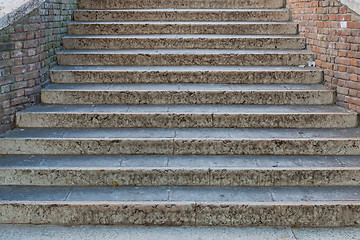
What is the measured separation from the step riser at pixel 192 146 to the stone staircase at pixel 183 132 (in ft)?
0.03

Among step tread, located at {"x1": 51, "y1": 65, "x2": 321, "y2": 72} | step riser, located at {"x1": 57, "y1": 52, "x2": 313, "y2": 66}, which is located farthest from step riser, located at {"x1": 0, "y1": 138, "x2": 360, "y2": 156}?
step riser, located at {"x1": 57, "y1": 52, "x2": 313, "y2": 66}

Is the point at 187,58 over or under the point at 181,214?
over

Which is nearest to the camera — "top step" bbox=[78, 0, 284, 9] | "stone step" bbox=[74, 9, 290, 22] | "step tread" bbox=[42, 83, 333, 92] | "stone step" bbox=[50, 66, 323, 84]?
"step tread" bbox=[42, 83, 333, 92]

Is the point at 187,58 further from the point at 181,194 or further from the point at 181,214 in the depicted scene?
the point at 181,214

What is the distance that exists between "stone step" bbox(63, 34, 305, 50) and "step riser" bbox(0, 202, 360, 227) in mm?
2778

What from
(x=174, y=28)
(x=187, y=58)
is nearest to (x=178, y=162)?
(x=187, y=58)

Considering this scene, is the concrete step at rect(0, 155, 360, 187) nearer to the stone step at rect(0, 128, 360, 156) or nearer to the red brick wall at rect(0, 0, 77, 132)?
the stone step at rect(0, 128, 360, 156)

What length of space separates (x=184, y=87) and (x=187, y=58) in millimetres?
574

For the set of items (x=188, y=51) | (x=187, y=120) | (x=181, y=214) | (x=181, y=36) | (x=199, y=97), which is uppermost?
(x=181, y=36)

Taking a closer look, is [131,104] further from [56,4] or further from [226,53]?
[56,4]

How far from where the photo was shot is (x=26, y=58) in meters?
4.38

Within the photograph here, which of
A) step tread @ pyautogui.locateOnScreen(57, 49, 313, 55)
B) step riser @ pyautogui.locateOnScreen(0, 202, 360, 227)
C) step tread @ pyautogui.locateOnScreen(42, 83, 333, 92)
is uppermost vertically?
step tread @ pyautogui.locateOnScreen(57, 49, 313, 55)

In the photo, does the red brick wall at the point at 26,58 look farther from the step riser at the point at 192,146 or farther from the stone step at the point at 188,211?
the stone step at the point at 188,211

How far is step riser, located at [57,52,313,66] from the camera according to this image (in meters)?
5.08
